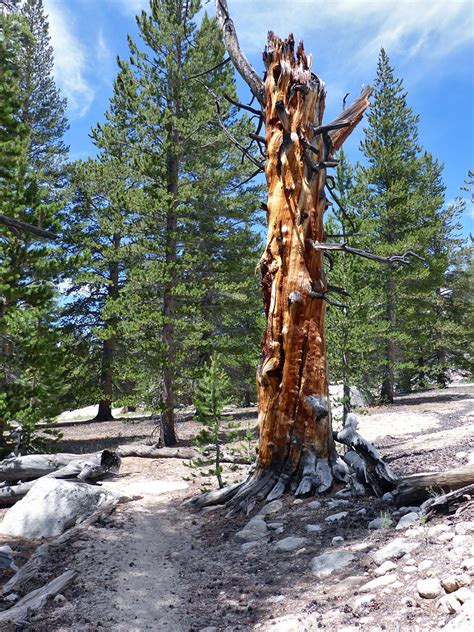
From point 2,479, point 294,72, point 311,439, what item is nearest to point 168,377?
point 2,479

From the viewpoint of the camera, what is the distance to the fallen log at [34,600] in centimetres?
332

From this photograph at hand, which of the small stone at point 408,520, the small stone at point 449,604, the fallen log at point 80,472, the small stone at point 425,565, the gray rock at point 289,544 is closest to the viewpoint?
the small stone at point 449,604

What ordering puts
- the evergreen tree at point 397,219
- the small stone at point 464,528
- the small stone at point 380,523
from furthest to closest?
the evergreen tree at point 397,219, the small stone at point 380,523, the small stone at point 464,528

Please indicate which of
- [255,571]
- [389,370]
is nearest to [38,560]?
[255,571]

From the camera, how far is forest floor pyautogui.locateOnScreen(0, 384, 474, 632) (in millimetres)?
2865

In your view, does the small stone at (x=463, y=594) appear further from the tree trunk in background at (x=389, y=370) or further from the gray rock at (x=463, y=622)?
the tree trunk in background at (x=389, y=370)

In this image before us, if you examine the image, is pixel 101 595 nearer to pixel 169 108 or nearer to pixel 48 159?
pixel 169 108

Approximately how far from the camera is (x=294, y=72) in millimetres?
6668

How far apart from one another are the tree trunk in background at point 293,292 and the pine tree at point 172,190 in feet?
21.7

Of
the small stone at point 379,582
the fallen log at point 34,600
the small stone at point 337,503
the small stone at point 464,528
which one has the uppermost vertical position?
the small stone at point 464,528

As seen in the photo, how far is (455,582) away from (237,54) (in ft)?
24.7

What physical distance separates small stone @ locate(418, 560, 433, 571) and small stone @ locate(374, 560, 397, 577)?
22 centimetres

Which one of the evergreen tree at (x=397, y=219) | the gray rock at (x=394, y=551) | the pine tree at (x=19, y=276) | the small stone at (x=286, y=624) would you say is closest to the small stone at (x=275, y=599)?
the small stone at (x=286, y=624)

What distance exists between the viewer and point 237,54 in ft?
24.2
